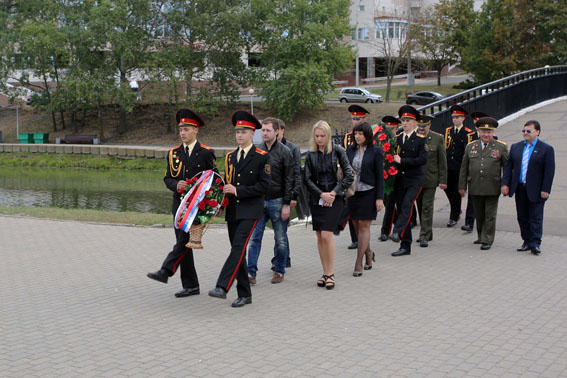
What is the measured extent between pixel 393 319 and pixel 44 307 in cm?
381

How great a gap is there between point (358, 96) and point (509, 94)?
3168 cm

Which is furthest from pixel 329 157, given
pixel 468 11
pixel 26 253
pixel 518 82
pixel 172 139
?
pixel 468 11

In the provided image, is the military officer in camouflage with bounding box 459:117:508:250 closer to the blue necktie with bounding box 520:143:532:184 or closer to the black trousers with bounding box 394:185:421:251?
the blue necktie with bounding box 520:143:532:184

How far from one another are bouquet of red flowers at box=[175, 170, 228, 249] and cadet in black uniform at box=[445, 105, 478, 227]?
6.01 m

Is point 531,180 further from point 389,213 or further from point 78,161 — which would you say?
point 78,161

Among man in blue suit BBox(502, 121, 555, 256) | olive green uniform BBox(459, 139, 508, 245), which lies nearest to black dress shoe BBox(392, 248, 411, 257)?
olive green uniform BBox(459, 139, 508, 245)

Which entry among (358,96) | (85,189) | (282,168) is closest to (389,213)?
(282,168)

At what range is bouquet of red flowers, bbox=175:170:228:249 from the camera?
750 cm

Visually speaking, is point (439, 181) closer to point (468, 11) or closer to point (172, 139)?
point (172, 139)

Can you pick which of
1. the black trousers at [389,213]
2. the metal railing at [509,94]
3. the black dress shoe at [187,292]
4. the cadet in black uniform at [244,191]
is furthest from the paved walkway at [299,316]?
the metal railing at [509,94]

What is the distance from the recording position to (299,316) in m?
7.27

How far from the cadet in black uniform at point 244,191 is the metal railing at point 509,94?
35.8ft

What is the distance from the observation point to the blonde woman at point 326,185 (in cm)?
827

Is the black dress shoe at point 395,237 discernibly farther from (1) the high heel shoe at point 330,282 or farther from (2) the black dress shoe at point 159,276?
(2) the black dress shoe at point 159,276
